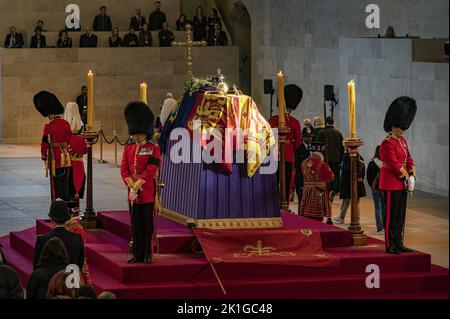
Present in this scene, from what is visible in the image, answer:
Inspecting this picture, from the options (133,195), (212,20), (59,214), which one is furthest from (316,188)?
(212,20)

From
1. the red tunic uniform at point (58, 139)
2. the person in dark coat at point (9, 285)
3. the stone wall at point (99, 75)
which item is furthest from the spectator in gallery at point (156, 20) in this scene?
the person in dark coat at point (9, 285)

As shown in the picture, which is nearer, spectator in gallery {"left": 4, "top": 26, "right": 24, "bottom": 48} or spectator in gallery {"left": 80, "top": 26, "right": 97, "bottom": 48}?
spectator in gallery {"left": 4, "top": 26, "right": 24, "bottom": 48}

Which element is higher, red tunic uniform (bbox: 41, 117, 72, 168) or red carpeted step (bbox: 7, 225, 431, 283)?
red tunic uniform (bbox: 41, 117, 72, 168)

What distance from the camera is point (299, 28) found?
2705 cm

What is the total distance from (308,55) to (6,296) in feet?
59.2

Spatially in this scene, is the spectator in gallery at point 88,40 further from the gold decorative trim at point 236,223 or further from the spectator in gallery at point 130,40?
the gold decorative trim at point 236,223

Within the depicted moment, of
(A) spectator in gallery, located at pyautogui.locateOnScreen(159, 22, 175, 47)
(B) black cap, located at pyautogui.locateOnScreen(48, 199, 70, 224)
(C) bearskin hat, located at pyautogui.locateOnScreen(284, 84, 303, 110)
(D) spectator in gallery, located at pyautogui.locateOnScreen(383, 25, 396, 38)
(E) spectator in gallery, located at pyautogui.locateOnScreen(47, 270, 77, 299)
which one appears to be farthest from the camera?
(A) spectator in gallery, located at pyautogui.locateOnScreen(159, 22, 175, 47)

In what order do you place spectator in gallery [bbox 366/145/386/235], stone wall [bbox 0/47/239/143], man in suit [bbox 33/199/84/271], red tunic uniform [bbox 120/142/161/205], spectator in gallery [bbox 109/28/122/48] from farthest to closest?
spectator in gallery [bbox 109/28/122/48] → stone wall [bbox 0/47/239/143] → spectator in gallery [bbox 366/145/386/235] → red tunic uniform [bbox 120/142/161/205] → man in suit [bbox 33/199/84/271]

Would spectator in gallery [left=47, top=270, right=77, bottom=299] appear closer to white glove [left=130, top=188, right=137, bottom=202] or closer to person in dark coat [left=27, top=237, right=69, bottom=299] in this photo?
person in dark coat [left=27, top=237, right=69, bottom=299]

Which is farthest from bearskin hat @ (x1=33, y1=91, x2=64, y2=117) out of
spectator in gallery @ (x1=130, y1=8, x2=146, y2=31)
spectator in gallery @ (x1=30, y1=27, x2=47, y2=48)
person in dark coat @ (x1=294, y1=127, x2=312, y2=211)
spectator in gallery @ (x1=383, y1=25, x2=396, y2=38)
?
spectator in gallery @ (x1=130, y1=8, x2=146, y2=31)

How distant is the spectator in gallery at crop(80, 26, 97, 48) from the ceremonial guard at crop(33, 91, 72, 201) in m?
15.2

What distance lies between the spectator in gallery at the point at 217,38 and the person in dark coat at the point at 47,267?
2234cm

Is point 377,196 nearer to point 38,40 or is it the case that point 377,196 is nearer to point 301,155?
point 301,155

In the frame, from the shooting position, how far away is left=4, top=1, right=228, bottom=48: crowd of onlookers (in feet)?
99.7
